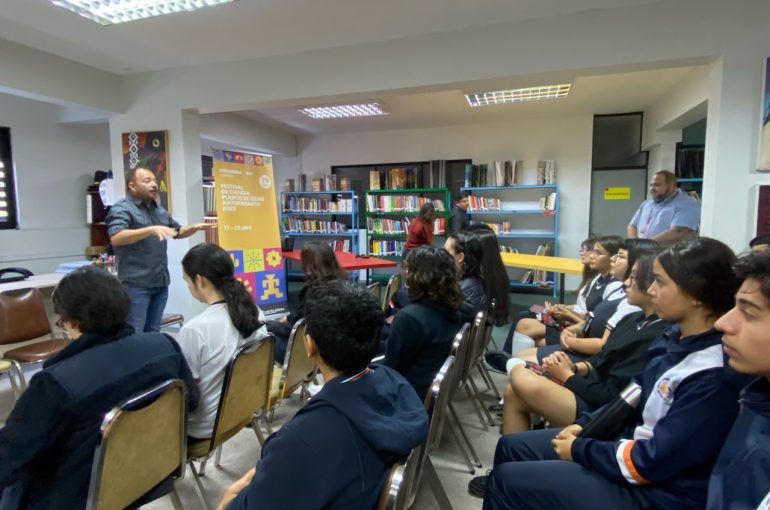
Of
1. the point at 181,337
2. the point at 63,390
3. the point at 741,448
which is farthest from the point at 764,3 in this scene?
the point at 63,390

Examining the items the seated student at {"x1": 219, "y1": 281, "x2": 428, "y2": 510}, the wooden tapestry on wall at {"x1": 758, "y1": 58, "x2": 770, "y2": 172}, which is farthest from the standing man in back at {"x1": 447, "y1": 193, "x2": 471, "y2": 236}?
the seated student at {"x1": 219, "y1": 281, "x2": 428, "y2": 510}

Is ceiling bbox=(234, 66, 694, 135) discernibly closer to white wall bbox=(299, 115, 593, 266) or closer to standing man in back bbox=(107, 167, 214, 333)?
white wall bbox=(299, 115, 593, 266)

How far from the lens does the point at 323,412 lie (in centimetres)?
91

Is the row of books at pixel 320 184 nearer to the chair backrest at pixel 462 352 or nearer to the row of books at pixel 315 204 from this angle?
the row of books at pixel 315 204

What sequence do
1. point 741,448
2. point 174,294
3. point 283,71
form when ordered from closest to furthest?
point 741,448
point 283,71
point 174,294

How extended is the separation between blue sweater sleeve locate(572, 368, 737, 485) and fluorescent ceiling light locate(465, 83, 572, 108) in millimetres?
4107

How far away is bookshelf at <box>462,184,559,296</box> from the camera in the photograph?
21.0ft

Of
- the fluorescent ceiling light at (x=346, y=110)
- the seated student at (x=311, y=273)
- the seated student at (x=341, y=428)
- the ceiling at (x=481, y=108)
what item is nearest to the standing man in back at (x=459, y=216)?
the ceiling at (x=481, y=108)

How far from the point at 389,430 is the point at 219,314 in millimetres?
1098

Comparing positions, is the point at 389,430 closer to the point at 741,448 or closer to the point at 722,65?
the point at 741,448

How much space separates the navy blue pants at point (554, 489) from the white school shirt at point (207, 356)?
111cm

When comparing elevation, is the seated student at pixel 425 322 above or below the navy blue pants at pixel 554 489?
above

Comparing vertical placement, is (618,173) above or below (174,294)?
above

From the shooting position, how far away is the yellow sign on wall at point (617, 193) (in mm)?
5961
